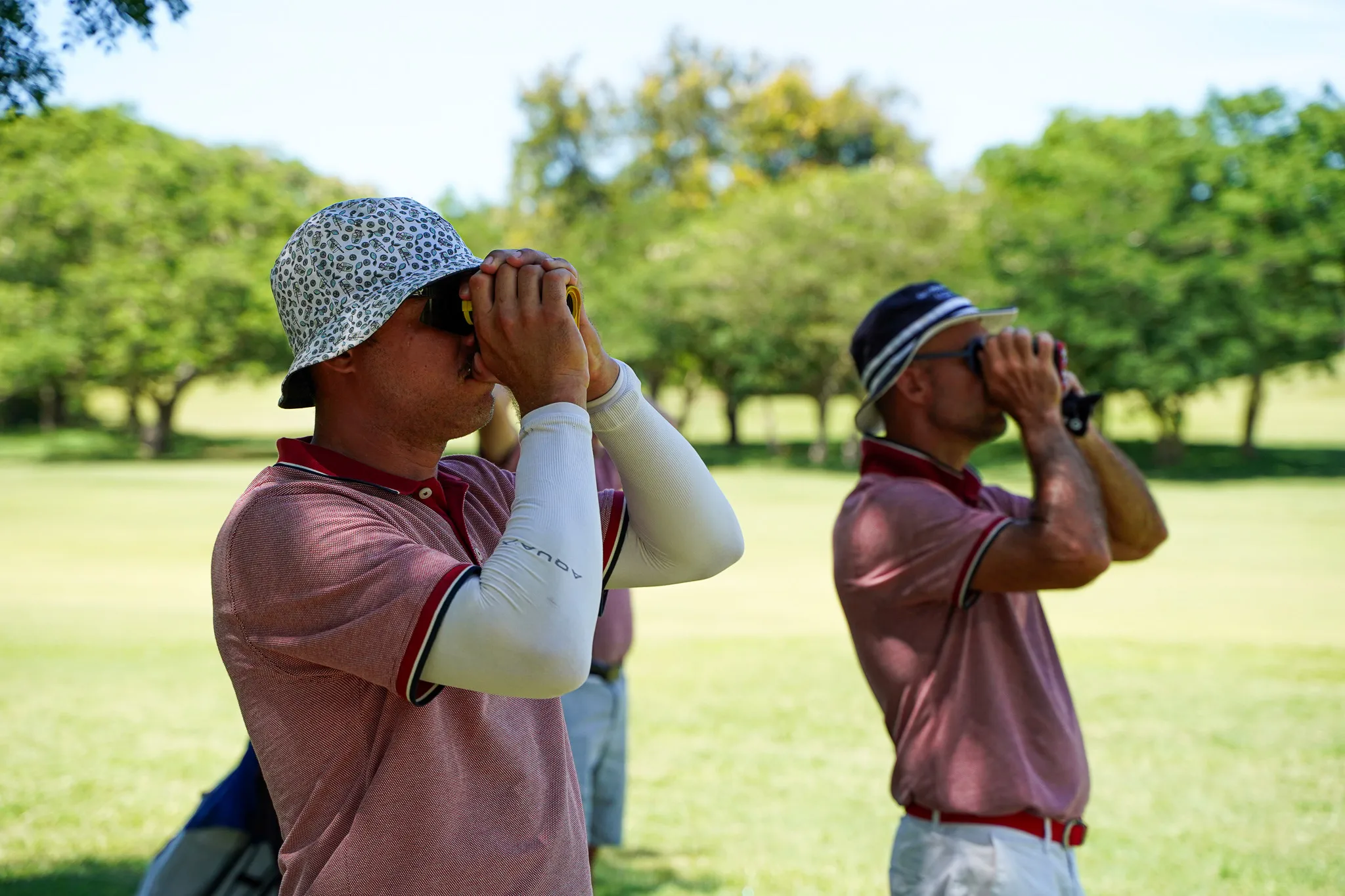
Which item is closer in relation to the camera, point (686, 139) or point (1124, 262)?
point (1124, 262)

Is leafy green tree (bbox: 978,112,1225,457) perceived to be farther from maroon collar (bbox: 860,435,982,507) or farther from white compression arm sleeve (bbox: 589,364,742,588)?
white compression arm sleeve (bbox: 589,364,742,588)

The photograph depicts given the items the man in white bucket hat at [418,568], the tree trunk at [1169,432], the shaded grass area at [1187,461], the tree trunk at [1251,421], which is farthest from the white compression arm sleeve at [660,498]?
the tree trunk at [1251,421]

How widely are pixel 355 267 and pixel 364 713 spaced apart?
722 mm

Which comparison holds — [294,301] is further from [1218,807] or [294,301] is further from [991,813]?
[1218,807]

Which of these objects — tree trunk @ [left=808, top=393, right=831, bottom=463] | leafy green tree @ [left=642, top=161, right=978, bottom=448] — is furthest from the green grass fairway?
tree trunk @ [left=808, top=393, right=831, bottom=463]

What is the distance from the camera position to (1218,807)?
23.1 ft

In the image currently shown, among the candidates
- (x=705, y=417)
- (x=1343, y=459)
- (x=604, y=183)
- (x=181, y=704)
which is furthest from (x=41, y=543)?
(x=705, y=417)

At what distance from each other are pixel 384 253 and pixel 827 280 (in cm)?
3829

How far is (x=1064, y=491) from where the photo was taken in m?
3.24

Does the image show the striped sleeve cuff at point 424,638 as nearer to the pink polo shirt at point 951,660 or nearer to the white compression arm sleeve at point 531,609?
the white compression arm sleeve at point 531,609

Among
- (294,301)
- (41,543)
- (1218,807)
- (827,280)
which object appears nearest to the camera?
(294,301)

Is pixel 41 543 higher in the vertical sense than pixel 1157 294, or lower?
lower

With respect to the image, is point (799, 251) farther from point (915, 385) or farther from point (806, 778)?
point (915, 385)

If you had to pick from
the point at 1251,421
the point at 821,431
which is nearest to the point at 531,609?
the point at 821,431
